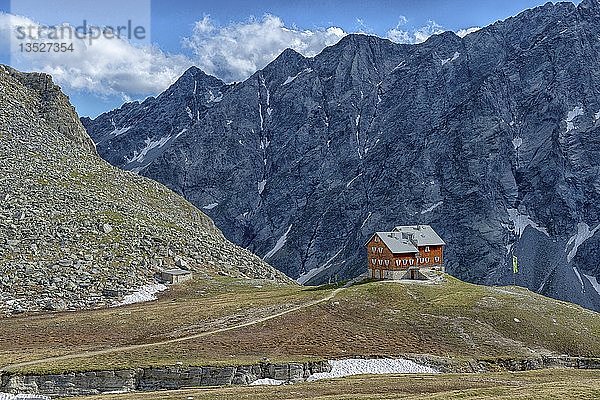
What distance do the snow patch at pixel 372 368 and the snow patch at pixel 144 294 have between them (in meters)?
42.6

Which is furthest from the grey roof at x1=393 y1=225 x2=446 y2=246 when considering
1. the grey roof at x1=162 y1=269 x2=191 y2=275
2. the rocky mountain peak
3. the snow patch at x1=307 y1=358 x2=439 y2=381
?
the rocky mountain peak

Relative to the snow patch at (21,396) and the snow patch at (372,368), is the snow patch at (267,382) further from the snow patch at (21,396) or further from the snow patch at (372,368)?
the snow patch at (21,396)

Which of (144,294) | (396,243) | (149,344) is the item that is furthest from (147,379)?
(396,243)

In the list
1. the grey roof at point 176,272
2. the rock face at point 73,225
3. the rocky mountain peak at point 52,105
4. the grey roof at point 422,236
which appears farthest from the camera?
the rocky mountain peak at point 52,105

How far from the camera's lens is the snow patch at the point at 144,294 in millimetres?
95562

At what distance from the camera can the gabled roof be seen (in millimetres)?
98750

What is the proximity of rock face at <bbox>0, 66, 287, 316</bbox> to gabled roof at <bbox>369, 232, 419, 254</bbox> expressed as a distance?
31667mm

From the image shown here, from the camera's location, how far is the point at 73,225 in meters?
112

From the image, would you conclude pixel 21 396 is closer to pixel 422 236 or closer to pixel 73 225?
pixel 73 225

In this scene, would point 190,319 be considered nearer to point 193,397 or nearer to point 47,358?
point 47,358

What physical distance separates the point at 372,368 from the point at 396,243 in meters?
40.1

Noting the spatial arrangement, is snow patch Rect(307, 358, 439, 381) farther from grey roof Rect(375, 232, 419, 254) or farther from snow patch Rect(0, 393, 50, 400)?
grey roof Rect(375, 232, 419, 254)

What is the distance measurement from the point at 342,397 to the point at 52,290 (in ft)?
205

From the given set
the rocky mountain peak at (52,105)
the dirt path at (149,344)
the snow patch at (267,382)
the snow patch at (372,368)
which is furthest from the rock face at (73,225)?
the snow patch at (372,368)
